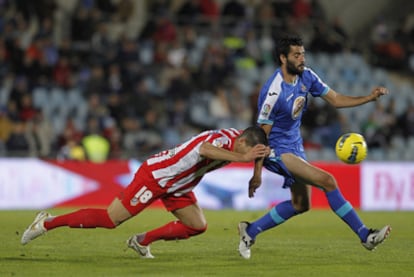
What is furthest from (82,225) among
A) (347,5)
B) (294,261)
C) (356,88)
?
(347,5)

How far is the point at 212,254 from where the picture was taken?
1034 cm

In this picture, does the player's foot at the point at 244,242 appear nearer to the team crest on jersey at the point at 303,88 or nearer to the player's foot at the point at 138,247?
the player's foot at the point at 138,247

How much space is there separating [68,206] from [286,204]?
29.1ft

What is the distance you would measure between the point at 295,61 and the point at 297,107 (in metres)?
0.45

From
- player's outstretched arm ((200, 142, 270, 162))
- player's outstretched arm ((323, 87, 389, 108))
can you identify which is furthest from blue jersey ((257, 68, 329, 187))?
player's outstretched arm ((200, 142, 270, 162))

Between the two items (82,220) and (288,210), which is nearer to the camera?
(82,220)

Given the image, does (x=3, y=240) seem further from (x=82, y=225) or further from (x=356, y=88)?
(x=356, y=88)

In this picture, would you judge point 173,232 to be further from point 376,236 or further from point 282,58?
point 282,58

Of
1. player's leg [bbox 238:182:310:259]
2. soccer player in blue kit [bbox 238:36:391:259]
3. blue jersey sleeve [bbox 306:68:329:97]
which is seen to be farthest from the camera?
blue jersey sleeve [bbox 306:68:329:97]

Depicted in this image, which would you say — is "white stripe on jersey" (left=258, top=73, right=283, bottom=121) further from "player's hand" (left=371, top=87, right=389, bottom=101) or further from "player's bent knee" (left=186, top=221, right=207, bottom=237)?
"player's bent knee" (left=186, top=221, right=207, bottom=237)

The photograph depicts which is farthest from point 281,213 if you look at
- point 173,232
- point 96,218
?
point 96,218

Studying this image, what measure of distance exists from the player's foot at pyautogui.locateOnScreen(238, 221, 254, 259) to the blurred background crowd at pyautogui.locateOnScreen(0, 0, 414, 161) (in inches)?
371

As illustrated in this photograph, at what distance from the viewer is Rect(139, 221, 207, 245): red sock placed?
9.54 meters

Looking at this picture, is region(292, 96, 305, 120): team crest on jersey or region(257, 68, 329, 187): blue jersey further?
region(292, 96, 305, 120): team crest on jersey
